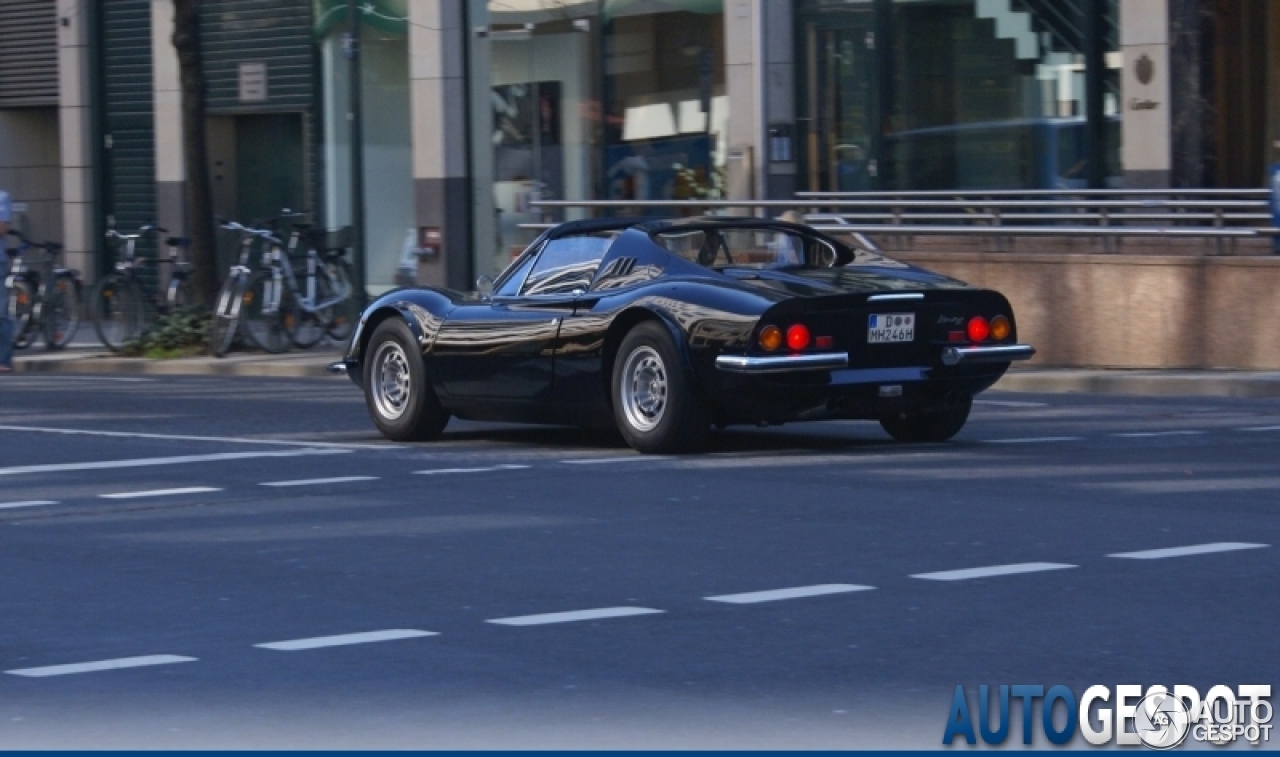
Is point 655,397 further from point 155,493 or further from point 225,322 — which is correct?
point 225,322

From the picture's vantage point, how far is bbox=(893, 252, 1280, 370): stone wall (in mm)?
17734

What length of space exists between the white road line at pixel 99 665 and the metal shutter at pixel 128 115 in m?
24.8

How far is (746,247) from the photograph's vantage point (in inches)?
512

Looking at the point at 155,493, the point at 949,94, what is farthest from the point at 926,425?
the point at 949,94

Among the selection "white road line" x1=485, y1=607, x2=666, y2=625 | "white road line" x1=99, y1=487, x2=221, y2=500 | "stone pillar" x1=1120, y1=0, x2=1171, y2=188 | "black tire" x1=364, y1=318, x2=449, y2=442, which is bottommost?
"white road line" x1=485, y1=607, x2=666, y2=625

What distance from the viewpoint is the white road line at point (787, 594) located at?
312 inches

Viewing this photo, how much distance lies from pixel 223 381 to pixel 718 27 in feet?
24.7

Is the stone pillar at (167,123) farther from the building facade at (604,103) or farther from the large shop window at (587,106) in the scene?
the large shop window at (587,106)

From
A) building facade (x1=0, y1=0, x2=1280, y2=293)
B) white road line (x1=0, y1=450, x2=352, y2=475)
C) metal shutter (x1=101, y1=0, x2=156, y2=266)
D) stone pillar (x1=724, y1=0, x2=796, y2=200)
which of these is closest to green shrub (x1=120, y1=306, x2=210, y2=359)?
building facade (x1=0, y1=0, x2=1280, y2=293)

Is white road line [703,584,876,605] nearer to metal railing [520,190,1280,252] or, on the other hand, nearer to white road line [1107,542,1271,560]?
white road line [1107,542,1271,560]

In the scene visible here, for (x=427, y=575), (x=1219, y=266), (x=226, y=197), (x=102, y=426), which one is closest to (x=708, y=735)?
(x=427, y=575)

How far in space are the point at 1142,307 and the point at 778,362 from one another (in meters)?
7.34

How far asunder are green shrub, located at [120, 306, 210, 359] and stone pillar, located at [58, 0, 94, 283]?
814cm

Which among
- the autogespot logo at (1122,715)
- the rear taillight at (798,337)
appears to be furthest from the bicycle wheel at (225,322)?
the autogespot logo at (1122,715)
